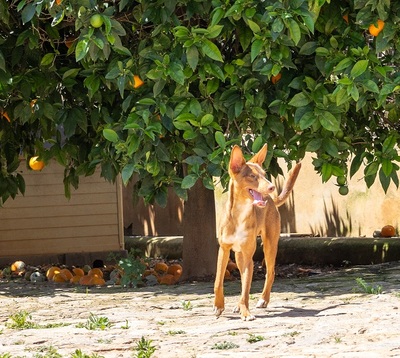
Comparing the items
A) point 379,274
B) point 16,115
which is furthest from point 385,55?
point 16,115

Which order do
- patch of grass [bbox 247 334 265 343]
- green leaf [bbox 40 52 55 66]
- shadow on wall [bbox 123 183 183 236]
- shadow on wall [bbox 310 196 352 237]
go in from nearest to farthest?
patch of grass [bbox 247 334 265 343] < green leaf [bbox 40 52 55 66] < shadow on wall [bbox 310 196 352 237] < shadow on wall [bbox 123 183 183 236]

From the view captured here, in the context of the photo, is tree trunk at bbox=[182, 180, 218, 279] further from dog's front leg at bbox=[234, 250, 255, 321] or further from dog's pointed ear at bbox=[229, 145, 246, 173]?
dog's pointed ear at bbox=[229, 145, 246, 173]

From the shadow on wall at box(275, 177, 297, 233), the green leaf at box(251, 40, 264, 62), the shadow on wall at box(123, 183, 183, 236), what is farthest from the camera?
the shadow on wall at box(123, 183, 183, 236)

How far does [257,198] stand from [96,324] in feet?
4.28

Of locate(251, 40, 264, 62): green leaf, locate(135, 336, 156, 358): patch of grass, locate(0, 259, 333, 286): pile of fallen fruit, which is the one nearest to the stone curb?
locate(0, 259, 333, 286): pile of fallen fruit

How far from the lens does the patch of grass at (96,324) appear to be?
20.2ft

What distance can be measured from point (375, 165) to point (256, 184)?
6.15ft

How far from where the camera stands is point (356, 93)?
6.67m

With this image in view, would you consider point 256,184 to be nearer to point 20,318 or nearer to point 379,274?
point 20,318

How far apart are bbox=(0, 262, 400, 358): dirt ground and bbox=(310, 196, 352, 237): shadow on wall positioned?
3.49 metres

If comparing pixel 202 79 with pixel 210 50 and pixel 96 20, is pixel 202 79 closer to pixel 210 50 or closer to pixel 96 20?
pixel 210 50

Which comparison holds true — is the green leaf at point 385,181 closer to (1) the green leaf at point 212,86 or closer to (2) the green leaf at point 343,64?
(2) the green leaf at point 343,64

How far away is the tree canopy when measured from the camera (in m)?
6.71

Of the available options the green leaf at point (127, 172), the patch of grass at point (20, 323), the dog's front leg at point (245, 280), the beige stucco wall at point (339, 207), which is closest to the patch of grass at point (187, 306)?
the dog's front leg at point (245, 280)
